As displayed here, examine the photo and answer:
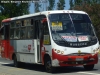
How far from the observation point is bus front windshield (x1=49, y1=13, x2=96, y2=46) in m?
16.8

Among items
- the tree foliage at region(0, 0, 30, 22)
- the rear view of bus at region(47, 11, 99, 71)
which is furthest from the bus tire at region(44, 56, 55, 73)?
the tree foliage at region(0, 0, 30, 22)

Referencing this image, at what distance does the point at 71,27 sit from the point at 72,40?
2.55 ft

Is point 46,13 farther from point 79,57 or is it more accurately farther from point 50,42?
point 79,57

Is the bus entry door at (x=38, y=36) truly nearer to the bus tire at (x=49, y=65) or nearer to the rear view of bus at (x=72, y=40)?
the bus tire at (x=49, y=65)

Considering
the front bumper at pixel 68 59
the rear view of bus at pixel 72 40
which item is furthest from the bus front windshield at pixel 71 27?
the front bumper at pixel 68 59

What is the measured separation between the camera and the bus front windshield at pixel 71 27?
16.8 meters

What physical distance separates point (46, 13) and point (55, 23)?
0.77 meters

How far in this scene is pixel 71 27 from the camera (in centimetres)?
1714

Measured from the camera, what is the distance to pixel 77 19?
1761 centimetres

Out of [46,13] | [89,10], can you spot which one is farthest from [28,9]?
[46,13]

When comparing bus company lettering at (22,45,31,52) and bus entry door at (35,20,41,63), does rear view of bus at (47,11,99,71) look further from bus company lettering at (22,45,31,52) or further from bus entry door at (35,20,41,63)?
bus company lettering at (22,45,31,52)

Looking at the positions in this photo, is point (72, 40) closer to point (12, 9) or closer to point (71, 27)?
point (71, 27)

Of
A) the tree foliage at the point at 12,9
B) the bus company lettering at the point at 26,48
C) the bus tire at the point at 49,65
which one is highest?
the tree foliage at the point at 12,9

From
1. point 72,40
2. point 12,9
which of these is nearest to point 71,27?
point 72,40
